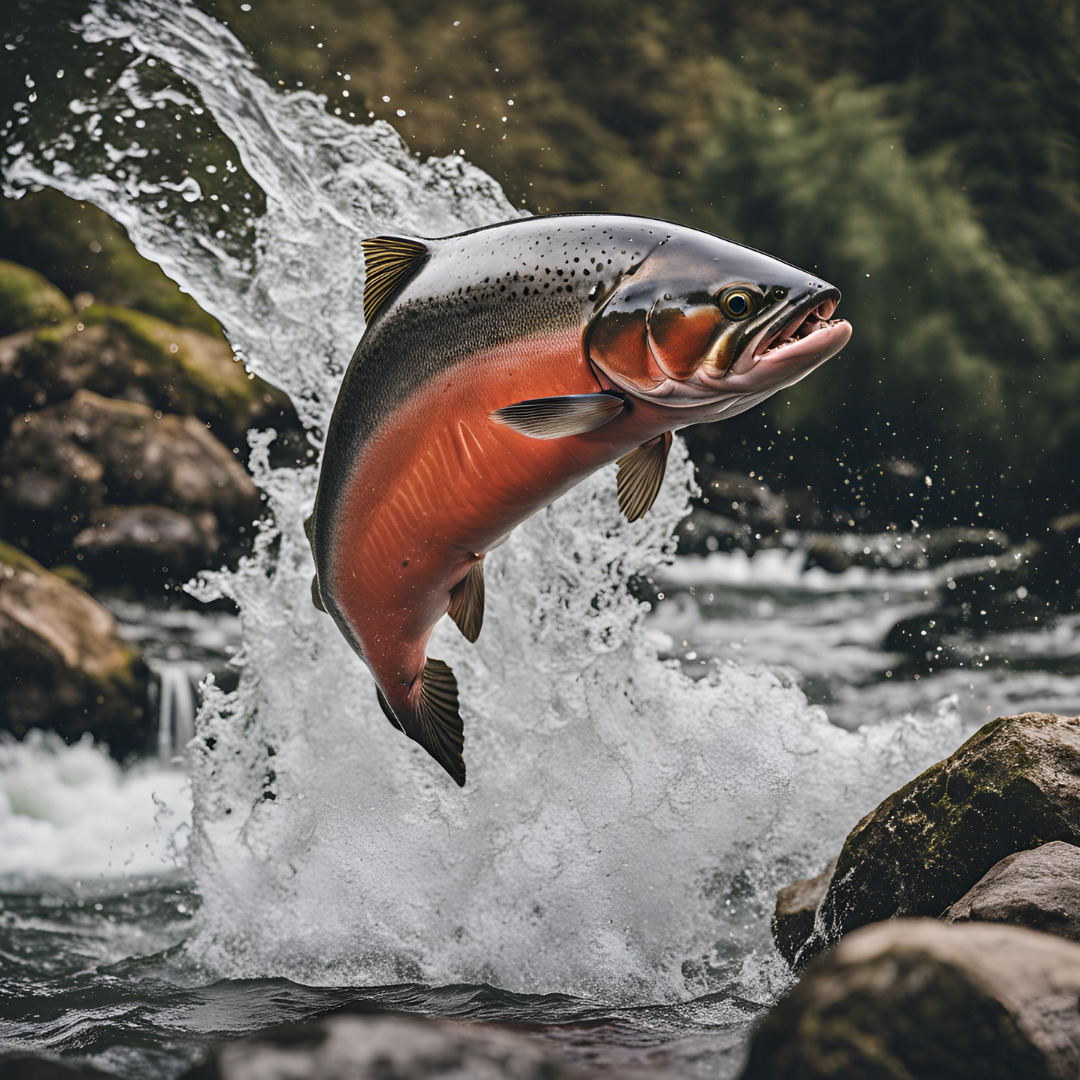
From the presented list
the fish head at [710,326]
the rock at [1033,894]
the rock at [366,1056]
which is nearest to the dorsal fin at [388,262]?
the fish head at [710,326]

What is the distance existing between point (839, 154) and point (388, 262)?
1372 centimetres

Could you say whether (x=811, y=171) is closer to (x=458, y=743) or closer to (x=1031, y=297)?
(x=1031, y=297)

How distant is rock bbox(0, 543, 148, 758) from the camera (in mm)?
8289

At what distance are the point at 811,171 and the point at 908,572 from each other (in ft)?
19.1

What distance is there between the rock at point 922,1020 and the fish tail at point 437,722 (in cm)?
101

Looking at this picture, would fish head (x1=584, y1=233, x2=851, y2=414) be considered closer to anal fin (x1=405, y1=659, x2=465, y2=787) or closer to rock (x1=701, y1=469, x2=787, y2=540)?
anal fin (x1=405, y1=659, x2=465, y2=787)

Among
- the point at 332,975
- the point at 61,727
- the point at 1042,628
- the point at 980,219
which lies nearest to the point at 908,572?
the point at 1042,628

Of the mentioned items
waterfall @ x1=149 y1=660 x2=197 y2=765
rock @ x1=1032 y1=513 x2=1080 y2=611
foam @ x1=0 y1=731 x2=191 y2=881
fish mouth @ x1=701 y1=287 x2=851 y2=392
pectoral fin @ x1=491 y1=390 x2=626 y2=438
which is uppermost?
fish mouth @ x1=701 y1=287 x2=851 y2=392

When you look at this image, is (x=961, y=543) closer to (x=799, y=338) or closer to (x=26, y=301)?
(x=26, y=301)

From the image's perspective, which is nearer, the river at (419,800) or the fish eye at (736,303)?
the fish eye at (736,303)

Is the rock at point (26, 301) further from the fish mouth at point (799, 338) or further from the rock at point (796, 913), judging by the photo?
the fish mouth at point (799, 338)

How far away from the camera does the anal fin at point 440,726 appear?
7.86 ft

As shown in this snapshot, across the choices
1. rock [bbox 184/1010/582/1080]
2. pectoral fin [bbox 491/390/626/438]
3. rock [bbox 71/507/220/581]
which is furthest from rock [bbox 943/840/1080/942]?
rock [bbox 71/507/220/581]

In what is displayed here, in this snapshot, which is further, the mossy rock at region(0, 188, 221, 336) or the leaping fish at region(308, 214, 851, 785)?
the mossy rock at region(0, 188, 221, 336)
